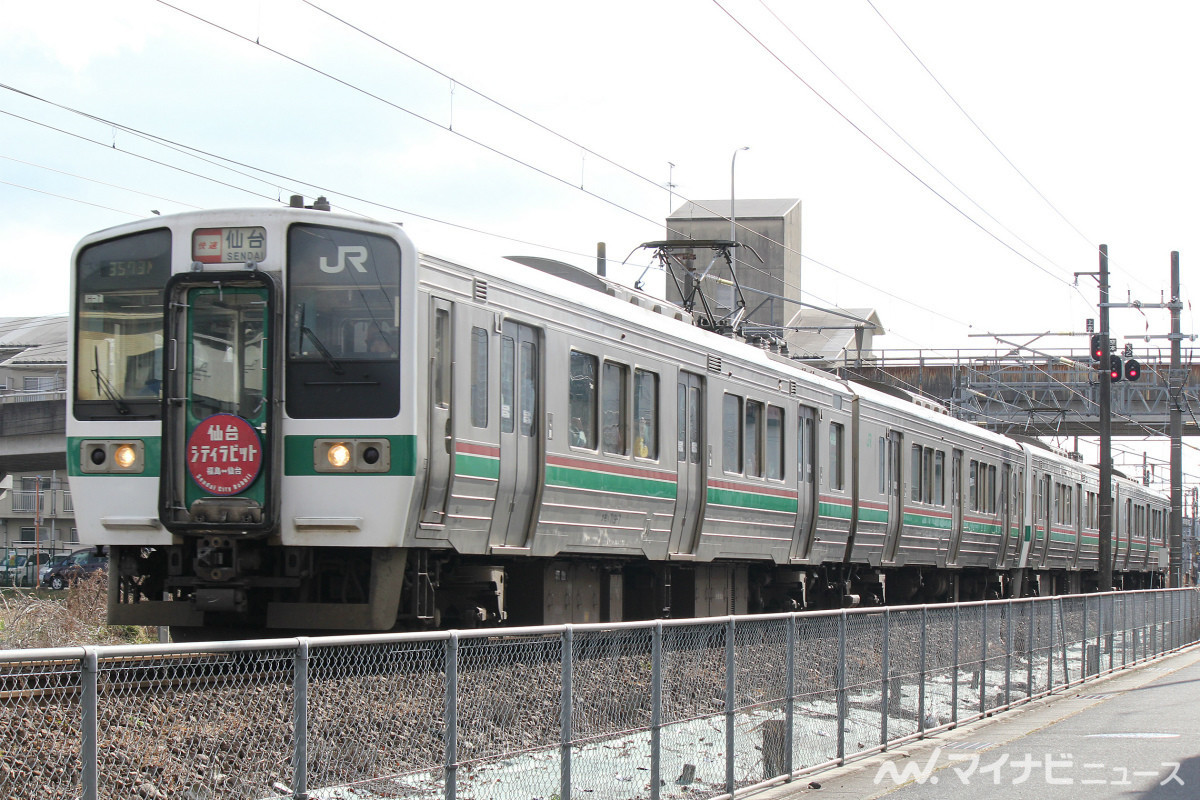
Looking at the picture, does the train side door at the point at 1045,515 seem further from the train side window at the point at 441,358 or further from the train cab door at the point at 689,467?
the train side window at the point at 441,358

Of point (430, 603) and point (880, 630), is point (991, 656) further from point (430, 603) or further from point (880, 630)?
point (430, 603)

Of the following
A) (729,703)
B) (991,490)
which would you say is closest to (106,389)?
(729,703)

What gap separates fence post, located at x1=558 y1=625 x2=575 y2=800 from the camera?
699cm

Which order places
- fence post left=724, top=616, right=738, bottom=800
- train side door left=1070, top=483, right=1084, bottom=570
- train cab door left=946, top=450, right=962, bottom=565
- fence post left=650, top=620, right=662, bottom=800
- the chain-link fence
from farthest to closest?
train side door left=1070, top=483, right=1084, bottom=570 → train cab door left=946, top=450, right=962, bottom=565 → fence post left=724, top=616, right=738, bottom=800 → fence post left=650, top=620, right=662, bottom=800 → the chain-link fence

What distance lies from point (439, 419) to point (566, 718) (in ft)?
11.8

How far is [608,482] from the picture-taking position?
12.6 m

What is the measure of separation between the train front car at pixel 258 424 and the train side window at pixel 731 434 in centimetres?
564

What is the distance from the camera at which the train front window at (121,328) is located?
34.1 ft

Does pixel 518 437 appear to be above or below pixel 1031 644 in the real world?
above

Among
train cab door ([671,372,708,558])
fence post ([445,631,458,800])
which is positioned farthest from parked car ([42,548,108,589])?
fence post ([445,631,458,800])

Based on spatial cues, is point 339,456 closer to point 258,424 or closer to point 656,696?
point 258,424

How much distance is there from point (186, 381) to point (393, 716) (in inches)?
190

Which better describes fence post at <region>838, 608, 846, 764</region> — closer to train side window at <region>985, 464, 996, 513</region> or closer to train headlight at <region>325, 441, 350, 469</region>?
train headlight at <region>325, 441, 350, 469</region>

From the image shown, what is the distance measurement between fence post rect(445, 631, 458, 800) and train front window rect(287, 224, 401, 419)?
3.87m
